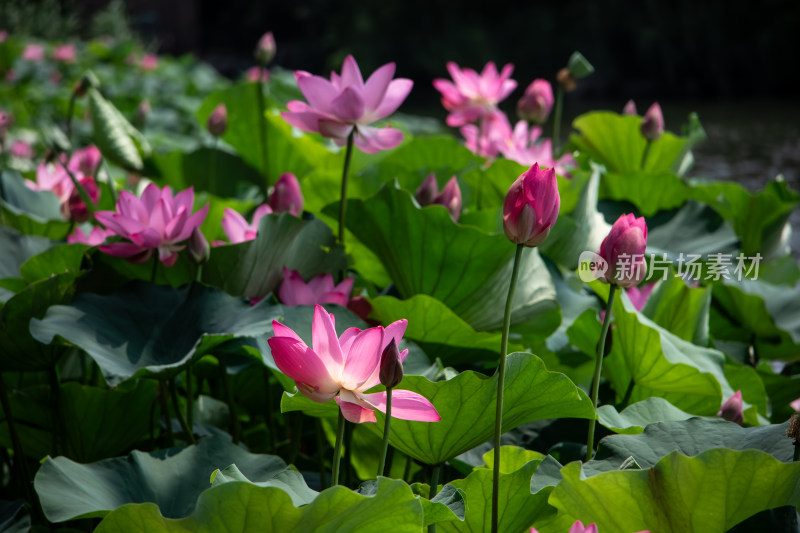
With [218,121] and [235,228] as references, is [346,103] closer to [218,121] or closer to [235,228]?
[235,228]

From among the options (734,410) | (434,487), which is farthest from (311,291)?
(734,410)

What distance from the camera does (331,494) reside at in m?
0.42

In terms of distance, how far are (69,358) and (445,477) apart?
413 millimetres

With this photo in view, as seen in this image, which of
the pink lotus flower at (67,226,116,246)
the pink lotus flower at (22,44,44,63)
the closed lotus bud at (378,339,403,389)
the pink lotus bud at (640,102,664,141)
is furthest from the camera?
the pink lotus flower at (22,44,44,63)

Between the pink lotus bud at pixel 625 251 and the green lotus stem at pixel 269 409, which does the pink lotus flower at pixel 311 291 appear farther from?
the pink lotus bud at pixel 625 251

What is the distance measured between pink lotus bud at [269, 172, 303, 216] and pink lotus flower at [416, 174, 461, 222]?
126 millimetres

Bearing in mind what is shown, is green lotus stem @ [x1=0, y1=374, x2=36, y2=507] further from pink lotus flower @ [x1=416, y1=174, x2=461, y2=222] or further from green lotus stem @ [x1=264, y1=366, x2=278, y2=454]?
pink lotus flower @ [x1=416, y1=174, x2=461, y2=222]

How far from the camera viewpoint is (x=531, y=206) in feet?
1.68

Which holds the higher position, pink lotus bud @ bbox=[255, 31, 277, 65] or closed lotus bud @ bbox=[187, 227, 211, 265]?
pink lotus bud @ bbox=[255, 31, 277, 65]

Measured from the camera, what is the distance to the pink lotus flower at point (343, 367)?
18.8 inches

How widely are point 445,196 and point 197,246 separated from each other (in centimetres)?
27

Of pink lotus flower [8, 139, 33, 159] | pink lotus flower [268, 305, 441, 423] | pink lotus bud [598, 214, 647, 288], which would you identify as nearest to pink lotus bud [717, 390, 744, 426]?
pink lotus bud [598, 214, 647, 288]

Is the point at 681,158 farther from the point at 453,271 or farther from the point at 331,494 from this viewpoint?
the point at 331,494

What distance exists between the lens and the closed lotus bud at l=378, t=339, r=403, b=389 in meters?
0.46
